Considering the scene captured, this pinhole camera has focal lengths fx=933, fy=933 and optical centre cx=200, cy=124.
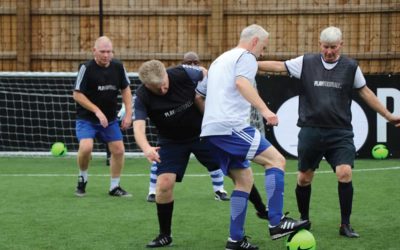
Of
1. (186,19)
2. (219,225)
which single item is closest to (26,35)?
(186,19)

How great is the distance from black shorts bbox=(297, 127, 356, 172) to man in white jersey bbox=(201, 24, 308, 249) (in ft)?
3.09

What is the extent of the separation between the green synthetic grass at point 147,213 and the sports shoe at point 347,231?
0.09m

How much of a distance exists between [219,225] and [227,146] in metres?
Answer: 1.67

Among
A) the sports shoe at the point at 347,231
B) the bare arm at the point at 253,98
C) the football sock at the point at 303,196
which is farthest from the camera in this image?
the football sock at the point at 303,196

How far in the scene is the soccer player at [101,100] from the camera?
35.4 ft

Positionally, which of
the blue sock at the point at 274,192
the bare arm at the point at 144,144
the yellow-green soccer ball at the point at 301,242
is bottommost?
the yellow-green soccer ball at the point at 301,242

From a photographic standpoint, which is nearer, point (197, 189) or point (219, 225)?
point (219, 225)

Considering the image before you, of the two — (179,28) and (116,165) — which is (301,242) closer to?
(116,165)

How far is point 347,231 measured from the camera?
7.98 metres

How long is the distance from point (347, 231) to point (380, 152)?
7.16 m

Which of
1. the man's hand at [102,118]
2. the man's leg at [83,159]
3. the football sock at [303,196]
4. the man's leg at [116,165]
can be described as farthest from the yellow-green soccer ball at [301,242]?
the man's leg at [83,159]

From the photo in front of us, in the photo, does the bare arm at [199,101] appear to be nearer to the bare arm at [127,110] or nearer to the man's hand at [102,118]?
the bare arm at [127,110]

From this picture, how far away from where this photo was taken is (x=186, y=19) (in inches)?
682

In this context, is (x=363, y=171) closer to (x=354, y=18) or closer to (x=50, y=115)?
(x=354, y=18)
